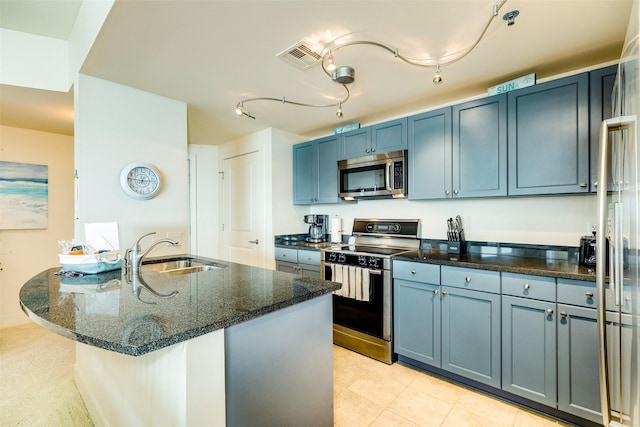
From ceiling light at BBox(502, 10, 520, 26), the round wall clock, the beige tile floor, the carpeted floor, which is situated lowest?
the carpeted floor

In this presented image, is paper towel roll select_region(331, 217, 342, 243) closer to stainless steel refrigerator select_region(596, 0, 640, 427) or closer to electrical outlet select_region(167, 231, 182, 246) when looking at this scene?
electrical outlet select_region(167, 231, 182, 246)

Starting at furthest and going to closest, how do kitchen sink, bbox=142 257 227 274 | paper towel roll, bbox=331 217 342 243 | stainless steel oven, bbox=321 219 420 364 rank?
paper towel roll, bbox=331 217 342 243 < stainless steel oven, bbox=321 219 420 364 < kitchen sink, bbox=142 257 227 274

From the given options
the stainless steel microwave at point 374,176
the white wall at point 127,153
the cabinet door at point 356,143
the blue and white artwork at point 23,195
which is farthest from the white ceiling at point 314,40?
the blue and white artwork at point 23,195

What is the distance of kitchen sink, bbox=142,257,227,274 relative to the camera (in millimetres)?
2160

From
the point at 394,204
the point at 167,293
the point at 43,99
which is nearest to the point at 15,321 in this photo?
the point at 43,99

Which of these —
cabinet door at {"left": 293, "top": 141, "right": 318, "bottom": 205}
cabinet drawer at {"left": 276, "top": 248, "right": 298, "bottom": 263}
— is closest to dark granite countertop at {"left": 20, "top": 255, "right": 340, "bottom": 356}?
cabinet drawer at {"left": 276, "top": 248, "right": 298, "bottom": 263}

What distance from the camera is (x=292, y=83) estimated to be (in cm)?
230

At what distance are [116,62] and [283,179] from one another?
78.3 inches

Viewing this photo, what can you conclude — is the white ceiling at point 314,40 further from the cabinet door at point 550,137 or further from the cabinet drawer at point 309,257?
the cabinet drawer at point 309,257

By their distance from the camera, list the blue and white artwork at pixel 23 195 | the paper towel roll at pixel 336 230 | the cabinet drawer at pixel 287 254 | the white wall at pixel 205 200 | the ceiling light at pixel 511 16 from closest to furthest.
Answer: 1. the ceiling light at pixel 511 16
2. the cabinet drawer at pixel 287 254
3. the blue and white artwork at pixel 23 195
4. the paper towel roll at pixel 336 230
5. the white wall at pixel 205 200

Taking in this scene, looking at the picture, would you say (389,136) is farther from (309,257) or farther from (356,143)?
(309,257)

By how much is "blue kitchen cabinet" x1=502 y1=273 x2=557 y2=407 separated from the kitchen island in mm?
1259

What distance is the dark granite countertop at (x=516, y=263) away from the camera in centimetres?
174

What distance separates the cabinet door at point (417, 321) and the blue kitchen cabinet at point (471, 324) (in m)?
0.07
